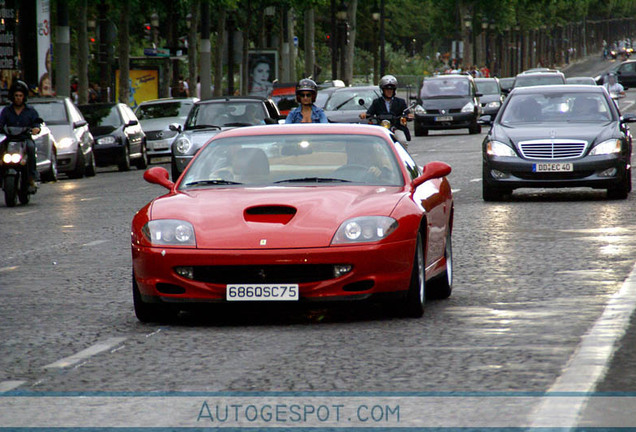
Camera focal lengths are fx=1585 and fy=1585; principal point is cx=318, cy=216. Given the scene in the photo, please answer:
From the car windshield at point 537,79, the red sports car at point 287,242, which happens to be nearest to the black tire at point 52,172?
the red sports car at point 287,242

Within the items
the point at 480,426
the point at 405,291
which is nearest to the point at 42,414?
the point at 480,426

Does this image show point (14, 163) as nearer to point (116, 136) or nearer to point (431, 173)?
point (116, 136)

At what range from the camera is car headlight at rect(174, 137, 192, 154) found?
1060 inches

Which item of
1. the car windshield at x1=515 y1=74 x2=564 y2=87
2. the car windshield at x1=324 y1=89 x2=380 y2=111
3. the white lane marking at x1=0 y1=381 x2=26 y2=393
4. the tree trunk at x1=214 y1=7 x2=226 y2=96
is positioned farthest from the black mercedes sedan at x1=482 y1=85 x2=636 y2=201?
the tree trunk at x1=214 y1=7 x2=226 y2=96

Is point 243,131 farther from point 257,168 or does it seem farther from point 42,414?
point 42,414

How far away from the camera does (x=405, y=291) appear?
30.7 ft

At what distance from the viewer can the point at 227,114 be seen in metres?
28.2

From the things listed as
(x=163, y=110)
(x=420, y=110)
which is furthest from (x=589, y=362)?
(x=420, y=110)

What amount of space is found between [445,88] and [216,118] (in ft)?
68.3

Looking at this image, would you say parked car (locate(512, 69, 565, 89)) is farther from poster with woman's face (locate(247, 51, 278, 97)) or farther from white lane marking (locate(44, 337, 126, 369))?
white lane marking (locate(44, 337, 126, 369))

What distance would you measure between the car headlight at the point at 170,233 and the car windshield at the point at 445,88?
38406mm

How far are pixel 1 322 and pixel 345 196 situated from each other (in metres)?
2.26

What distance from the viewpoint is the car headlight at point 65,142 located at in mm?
30344

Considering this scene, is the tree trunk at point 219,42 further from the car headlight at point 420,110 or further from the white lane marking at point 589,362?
the white lane marking at point 589,362
